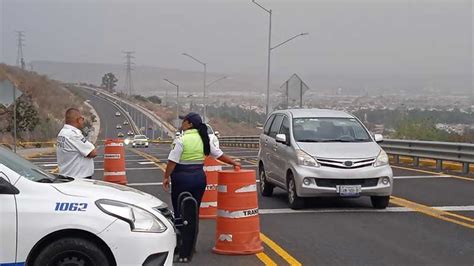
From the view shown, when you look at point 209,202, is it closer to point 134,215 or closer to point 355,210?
point 355,210

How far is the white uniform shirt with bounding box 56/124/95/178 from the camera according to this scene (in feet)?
29.0

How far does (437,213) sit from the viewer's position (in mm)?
11633

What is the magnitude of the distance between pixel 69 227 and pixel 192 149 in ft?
9.15

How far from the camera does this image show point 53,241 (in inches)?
233

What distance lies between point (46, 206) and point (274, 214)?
6.37 metres

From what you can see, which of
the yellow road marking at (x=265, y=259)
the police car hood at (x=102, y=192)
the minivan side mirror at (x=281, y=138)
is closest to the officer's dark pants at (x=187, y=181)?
the yellow road marking at (x=265, y=259)

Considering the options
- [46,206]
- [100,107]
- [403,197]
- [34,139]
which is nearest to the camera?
[46,206]

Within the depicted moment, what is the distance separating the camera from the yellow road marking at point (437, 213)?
1070 centimetres

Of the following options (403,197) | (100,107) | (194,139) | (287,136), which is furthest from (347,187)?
(100,107)

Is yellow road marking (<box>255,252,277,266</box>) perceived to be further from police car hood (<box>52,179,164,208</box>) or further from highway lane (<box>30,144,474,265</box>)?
police car hood (<box>52,179,164,208</box>)

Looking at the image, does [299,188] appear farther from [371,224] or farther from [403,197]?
[403,197]

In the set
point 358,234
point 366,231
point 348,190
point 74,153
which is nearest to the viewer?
point 74,153

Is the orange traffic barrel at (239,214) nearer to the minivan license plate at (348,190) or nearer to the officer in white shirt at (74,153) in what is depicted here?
the officer in white shirt at (74,153)

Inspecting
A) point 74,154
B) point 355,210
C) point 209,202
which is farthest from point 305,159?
point 74,154
